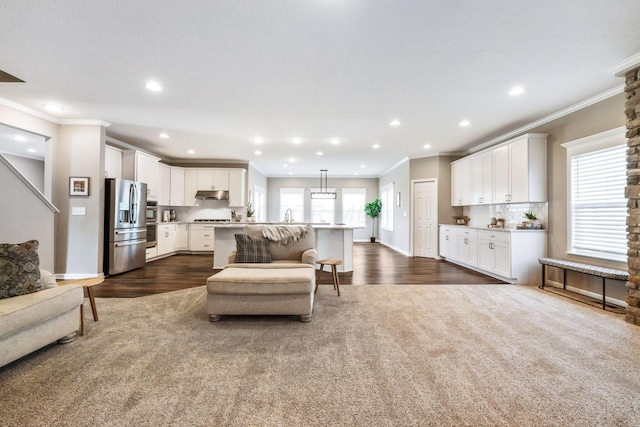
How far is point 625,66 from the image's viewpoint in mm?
2924

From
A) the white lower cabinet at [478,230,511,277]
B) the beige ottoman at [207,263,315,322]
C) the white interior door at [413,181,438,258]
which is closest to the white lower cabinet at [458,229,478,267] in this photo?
the white lower cabinet at [478,230,511,277]

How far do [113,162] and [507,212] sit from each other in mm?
7879

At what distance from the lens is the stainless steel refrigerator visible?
5.06 meters

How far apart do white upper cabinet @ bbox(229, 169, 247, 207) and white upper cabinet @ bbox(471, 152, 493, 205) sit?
19.5 feet

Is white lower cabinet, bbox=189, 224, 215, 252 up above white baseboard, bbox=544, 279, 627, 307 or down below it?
above

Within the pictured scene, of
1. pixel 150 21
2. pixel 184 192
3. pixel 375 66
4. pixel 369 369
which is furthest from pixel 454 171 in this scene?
pixel 184 192

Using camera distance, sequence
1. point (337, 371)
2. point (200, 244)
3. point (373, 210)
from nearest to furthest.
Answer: point (337, 371) < point (200, 244) < point (373, 210)

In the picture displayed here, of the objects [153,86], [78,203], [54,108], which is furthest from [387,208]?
[54,108]

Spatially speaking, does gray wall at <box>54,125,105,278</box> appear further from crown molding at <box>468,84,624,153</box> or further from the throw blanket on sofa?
crown molding at <box>468,84,624,153</box>

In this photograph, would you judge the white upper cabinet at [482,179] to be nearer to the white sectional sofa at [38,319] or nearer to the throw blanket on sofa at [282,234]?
the throw blanket on sofa at [282,234]

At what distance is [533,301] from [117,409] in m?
4.42

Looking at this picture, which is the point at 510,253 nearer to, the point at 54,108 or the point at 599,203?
the point at 599,203

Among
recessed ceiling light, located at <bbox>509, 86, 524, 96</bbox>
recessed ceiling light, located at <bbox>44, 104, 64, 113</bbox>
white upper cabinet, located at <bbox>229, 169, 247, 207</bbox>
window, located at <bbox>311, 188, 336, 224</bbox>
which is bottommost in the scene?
window, located at <bbox>311, 188, 336, 224</bbox>

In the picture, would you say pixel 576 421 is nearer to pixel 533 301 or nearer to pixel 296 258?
pixel 533 301
